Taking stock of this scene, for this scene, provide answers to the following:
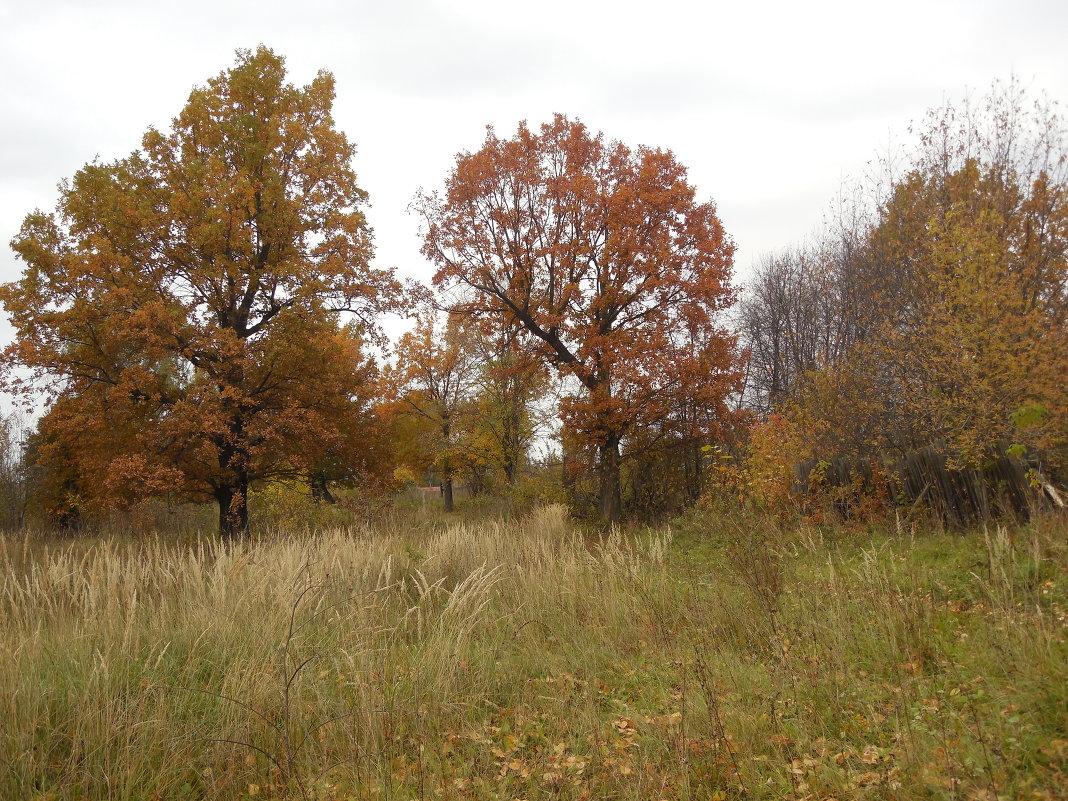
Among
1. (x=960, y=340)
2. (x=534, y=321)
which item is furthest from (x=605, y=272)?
(x=960, y=340)

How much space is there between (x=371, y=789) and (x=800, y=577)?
179 inches

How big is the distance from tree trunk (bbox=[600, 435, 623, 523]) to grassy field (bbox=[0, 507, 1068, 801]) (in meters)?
10.1

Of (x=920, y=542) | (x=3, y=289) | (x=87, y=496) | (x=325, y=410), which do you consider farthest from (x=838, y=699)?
(x=87, y=496)

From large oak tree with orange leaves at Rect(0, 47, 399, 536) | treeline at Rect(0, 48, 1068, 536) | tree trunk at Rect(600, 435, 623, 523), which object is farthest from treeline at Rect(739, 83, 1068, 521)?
large oak tree with orange leaves at Rect(0, 47, 399, 536)

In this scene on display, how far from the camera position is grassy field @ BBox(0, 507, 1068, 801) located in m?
3.02

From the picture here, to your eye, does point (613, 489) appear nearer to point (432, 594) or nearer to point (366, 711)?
point (432, 594)

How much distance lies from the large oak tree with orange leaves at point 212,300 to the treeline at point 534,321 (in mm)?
60

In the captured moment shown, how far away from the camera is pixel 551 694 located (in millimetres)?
4539

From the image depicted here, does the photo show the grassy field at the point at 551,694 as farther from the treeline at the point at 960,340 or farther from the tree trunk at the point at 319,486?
the tree trunk at the point at 319,486

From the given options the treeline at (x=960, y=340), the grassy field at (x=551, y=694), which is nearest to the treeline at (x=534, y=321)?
the treeline at (x=960, y=340)

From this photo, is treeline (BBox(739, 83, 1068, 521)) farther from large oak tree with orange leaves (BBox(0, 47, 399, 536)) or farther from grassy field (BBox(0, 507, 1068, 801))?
large oak tree with orange leaves (BBox(0, 47, 399, 536))

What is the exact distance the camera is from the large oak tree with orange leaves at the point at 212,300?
1193 cm

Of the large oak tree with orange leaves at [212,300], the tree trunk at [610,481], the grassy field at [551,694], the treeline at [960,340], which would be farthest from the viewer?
the tree trunk at [610,481]

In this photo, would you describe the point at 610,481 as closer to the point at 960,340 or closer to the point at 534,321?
the point at 534,321
